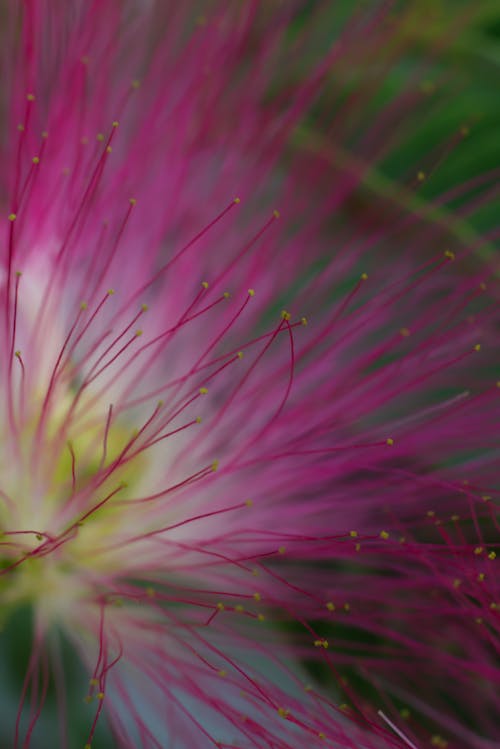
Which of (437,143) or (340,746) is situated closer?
(340,746)

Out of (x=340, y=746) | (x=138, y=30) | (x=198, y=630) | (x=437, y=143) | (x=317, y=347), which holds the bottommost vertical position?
(x=340, y=746)

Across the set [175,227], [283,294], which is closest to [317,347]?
[283,294]

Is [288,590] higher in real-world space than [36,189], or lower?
lower

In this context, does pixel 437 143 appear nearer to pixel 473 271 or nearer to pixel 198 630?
pixel 473 271

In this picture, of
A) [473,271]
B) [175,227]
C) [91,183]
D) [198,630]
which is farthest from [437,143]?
[198,630]

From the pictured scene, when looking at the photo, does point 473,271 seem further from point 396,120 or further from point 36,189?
point 36,189

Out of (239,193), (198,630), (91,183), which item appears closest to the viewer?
(91,183)

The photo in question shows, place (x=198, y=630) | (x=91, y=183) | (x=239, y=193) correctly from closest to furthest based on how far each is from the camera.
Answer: (x=91, y=183)
(x=198, y=630)
(x=239, y=193)
